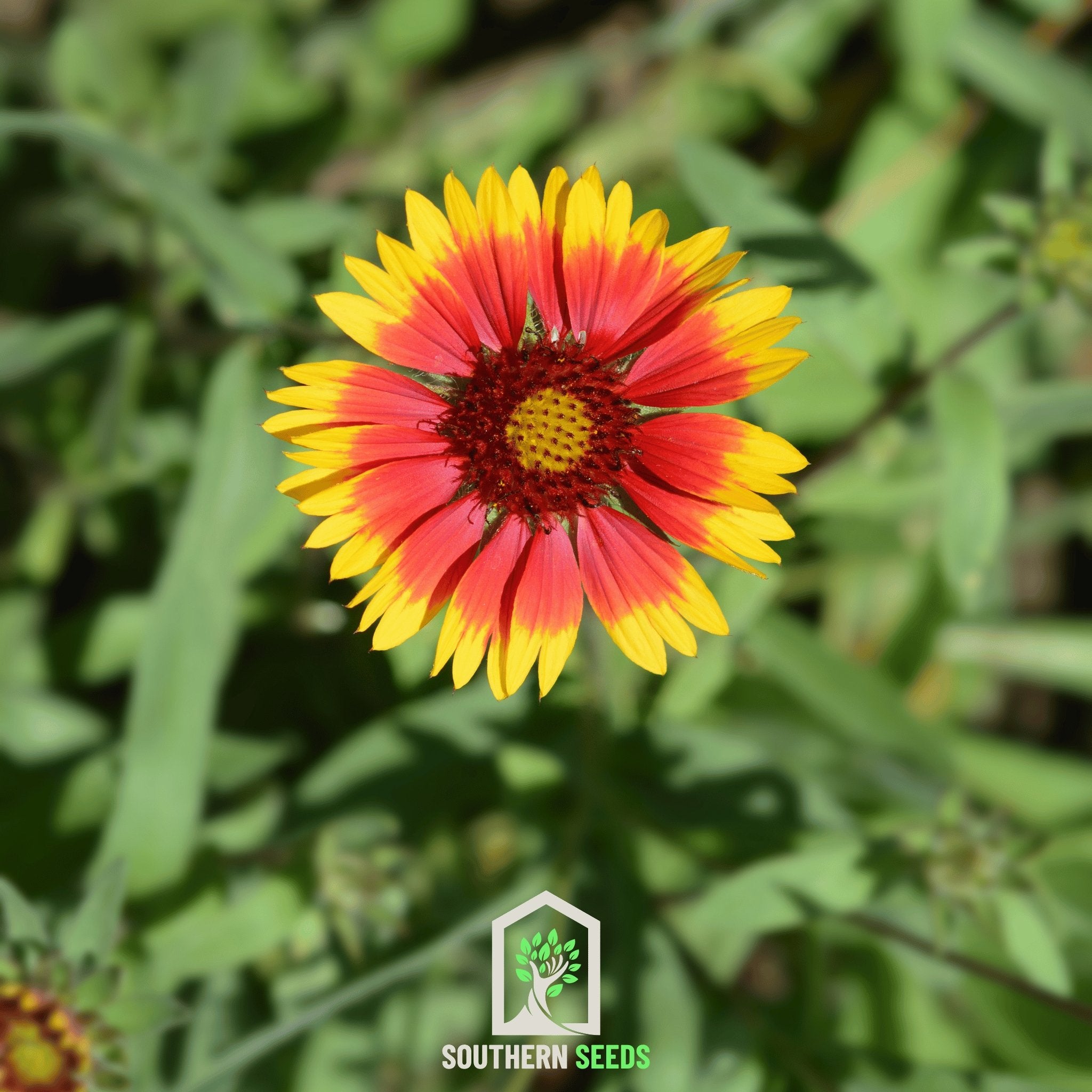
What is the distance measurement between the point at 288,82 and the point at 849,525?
2.52m

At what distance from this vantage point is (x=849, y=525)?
11.0 ft

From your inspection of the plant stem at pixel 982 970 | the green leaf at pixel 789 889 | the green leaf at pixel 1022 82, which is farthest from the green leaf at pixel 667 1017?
the green leaf at pixel 1022 82

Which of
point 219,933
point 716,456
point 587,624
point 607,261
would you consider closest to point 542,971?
point 219,933

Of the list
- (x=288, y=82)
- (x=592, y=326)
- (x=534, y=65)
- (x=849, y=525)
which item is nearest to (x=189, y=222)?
(x=592, y=326)

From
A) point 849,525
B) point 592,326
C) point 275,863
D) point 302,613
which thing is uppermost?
point 849,525

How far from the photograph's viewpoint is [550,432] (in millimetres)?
2084

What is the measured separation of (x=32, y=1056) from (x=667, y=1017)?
1511 mm

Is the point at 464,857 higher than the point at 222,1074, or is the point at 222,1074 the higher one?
the point at 464,857

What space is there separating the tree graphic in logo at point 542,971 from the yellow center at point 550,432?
1.38 m

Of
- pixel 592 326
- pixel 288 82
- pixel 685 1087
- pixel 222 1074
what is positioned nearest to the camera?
pixel 592 326

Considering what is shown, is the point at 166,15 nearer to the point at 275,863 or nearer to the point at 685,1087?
the point at 275,863

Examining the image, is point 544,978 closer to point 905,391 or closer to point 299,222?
point 905,391

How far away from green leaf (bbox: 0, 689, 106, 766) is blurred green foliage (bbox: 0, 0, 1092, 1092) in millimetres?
12

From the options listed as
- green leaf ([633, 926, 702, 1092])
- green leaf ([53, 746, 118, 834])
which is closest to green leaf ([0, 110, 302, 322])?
green leaf ([53, 746, 118, 834])
